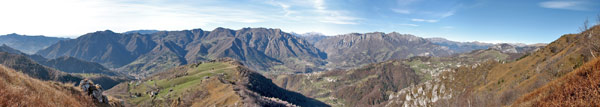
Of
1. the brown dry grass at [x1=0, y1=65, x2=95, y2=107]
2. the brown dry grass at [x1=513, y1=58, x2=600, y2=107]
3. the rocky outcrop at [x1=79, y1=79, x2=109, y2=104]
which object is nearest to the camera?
the brown dry grass at [x1=0, y1=65, x2=95, y2=107]

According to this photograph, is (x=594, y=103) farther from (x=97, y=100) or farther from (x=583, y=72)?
(x=97, y=100)

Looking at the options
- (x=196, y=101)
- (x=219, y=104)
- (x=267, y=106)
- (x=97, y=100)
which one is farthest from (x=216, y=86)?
(x=97, y=100)

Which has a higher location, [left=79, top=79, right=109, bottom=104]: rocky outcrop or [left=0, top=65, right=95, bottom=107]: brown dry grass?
[left=0, top=65, right=95, bottom=107]: brown dry grass

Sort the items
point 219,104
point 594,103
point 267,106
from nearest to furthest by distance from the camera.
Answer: point 594,103
point 267,106
point 219,104

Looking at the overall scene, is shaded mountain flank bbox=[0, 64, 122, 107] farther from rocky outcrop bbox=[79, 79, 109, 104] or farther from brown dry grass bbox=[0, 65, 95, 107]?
rocky outcrop bbox=[79, 79, 109, 104]

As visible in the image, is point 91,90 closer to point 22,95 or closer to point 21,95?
point 22,95

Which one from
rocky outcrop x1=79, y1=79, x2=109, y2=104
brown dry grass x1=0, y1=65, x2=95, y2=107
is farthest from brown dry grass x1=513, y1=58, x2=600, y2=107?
rocky outcrop x1=79, y1=79, x2=109, y2=104

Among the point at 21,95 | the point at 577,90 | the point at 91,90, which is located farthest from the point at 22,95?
the point at 577,90

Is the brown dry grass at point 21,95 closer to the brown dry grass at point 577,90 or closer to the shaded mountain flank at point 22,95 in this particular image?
the shaded mountain flank at point 22,95
